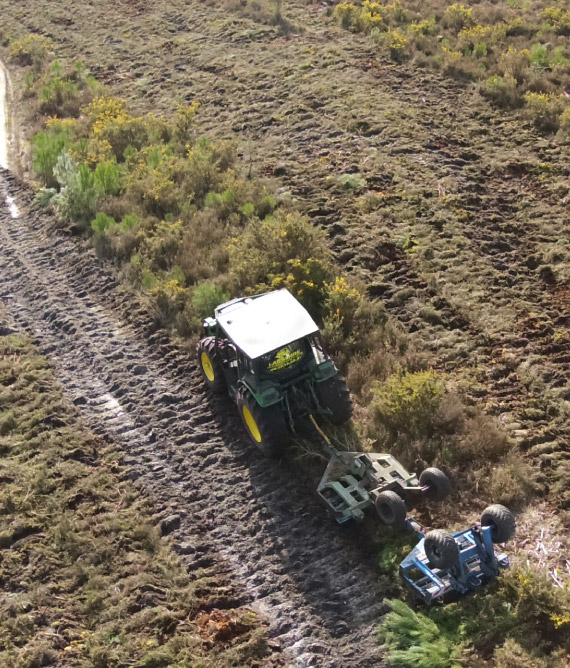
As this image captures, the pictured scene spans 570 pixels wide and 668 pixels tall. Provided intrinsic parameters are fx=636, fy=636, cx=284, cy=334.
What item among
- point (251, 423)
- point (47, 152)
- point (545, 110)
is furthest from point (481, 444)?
point (47, 152)

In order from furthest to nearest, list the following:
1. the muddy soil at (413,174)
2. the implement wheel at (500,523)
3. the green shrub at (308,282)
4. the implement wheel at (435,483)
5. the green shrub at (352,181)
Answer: the green shrub at (352,181) → the green shrub at (308,282) → the muddy soil at (413,174) → the implement wheel at (435,483) → the implement wheel at (500,523)

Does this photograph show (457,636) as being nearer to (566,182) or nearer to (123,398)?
(123,398)

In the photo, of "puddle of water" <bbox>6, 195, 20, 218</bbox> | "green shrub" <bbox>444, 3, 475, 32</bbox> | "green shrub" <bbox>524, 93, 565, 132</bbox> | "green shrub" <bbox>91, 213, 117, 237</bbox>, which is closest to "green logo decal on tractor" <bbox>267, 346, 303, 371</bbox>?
"green shrub" <bbox>91, 213, 117, 237</bbox>

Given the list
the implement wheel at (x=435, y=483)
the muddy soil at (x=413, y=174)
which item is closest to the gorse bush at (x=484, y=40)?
the muddy soil at (x=413, y=174)

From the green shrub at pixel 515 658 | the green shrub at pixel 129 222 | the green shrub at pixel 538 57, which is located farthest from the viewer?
the green shrub at pixel 538 57

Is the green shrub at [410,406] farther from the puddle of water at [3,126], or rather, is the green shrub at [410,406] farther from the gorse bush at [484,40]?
the puddle of water at [3,126]

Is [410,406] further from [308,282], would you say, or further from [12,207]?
[12,207]

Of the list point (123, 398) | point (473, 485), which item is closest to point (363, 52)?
point (123, 398)

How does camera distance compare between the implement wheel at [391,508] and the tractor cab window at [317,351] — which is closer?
the implement wheel at [391,508]
